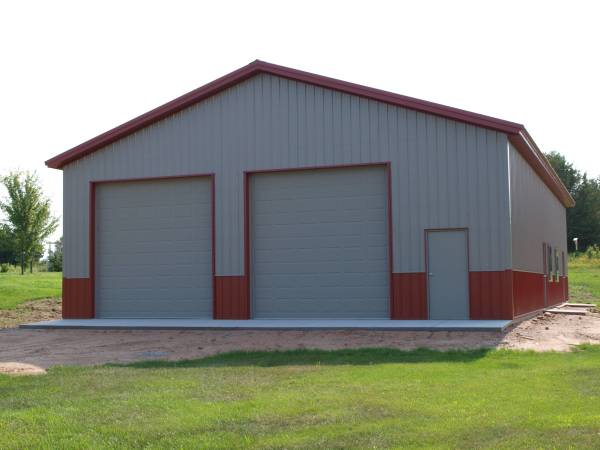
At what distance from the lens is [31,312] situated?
25.1 meters

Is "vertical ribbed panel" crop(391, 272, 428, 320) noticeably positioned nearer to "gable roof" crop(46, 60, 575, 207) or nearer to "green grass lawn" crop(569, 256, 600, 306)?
"gable roof" crop(46, 60, 575, 207)

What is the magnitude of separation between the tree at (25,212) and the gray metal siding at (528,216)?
2893 centimetres

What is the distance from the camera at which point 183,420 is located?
7.75 metres

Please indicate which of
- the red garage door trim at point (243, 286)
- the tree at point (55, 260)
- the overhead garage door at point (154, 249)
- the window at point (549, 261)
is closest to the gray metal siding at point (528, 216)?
the window at point (549, 261)

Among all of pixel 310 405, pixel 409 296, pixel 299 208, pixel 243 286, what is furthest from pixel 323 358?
pixel 299 208

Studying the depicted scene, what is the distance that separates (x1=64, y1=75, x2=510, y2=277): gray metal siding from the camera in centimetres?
1880

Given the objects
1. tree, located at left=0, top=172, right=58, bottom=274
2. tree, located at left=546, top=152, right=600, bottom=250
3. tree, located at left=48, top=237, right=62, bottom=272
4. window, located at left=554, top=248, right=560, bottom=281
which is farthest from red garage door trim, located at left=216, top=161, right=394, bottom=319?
tree, located at left=546, top=152, right=600, bottom=250

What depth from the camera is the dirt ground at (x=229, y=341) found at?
14805 millimetres

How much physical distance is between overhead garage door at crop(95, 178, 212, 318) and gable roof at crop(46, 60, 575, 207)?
4.50 ft

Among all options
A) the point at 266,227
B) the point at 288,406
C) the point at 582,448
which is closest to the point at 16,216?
the point at 266,227

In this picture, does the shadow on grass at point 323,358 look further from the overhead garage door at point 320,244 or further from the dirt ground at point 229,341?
the overhead garage door at point 320,244

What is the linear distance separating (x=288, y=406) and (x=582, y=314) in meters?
16.5

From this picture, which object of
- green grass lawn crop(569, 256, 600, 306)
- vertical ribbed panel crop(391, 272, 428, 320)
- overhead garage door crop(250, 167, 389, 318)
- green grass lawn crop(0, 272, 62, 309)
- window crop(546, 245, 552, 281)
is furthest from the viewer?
green grass lawn crop(569, 256, 600, 306)

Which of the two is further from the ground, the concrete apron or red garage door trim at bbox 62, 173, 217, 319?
red garage door trim at bbox 62, 173, 217, 319
